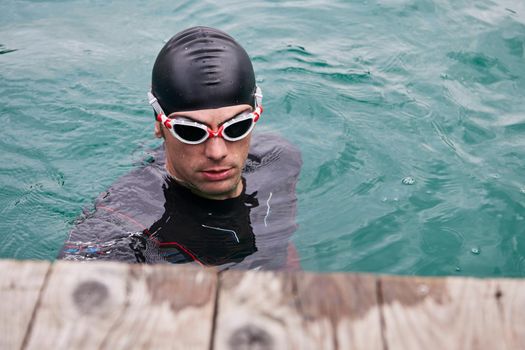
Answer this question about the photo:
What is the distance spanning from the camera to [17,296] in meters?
1.85

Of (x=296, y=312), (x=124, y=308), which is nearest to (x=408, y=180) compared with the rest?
(x=296, y=312)

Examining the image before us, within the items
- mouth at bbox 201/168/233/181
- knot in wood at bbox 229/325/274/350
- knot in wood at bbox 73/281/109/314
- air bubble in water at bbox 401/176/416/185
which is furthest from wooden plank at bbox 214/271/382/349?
air bubble in water at bbox 401/176/416/185

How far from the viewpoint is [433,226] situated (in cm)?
484

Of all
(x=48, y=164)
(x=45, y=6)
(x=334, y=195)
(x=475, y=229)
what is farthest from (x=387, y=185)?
(x=45, y=6)

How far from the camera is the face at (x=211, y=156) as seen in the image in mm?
3830

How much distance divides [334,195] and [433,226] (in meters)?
0.85

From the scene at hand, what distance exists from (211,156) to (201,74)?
52 cm

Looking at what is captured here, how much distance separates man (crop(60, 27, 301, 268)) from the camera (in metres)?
3.85

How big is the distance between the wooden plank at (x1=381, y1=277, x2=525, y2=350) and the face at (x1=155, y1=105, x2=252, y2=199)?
2127 millimetres

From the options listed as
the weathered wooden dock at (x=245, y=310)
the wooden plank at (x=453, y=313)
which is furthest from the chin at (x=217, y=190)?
the wooden plank at (x=453, y=313)

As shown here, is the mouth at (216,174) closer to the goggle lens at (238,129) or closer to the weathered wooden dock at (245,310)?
the goggle lens at (238,129)

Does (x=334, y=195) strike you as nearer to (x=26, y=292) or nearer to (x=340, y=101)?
(x=340, y=101)

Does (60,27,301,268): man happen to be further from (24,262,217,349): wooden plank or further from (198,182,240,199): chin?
(24,262,217,349): wooden plank

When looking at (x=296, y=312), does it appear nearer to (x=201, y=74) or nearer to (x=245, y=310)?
(x=245, y=310)
